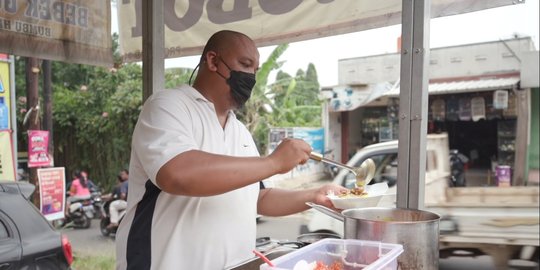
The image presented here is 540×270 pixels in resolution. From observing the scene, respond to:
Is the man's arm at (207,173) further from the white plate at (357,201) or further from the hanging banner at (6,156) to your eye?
the hanging banner at (6,156)

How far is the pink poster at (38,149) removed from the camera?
6420 millimetres

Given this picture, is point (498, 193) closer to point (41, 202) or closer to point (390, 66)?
point (41, 202)

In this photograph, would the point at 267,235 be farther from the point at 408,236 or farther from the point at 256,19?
the point at 408,236

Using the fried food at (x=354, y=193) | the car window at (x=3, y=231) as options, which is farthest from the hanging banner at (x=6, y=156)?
the fried food at (x=354, y=193)

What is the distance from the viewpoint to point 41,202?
20.5ft

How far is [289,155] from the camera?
1.36 meters

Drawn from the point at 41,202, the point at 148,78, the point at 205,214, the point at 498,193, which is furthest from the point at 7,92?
the point at 498,193

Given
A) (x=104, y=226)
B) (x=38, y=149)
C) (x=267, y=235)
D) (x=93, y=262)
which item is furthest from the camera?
(x=104, y=226)

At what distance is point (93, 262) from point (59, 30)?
14.7ft

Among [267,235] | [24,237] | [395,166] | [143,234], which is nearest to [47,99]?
[267,235]

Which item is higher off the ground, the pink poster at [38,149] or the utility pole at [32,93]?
the utility pole at [32,93]

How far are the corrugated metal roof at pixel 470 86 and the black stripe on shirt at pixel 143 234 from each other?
10.4 meters

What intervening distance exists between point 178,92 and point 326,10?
1.36 metres

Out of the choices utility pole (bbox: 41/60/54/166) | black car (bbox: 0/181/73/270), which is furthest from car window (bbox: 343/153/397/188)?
utility pole (bbox: 41/60/54/166)
